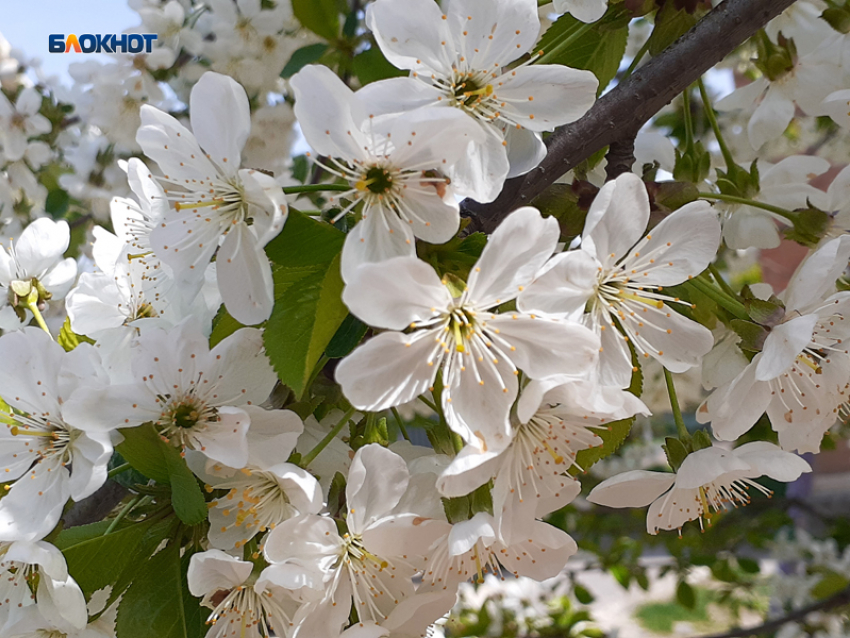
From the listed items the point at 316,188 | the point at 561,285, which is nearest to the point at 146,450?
the point at 316,188

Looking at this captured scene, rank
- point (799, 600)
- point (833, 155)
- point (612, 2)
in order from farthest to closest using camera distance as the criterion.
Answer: point (799, 600)
point (833, 155)
point (612, 2)

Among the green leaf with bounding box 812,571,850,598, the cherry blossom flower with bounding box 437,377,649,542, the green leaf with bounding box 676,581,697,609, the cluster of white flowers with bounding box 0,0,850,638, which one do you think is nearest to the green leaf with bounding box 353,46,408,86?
the cluster of white flowers with bounding box 0,0,850,638

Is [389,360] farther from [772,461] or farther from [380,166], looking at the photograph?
[772,461]

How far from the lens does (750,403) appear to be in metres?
0.66

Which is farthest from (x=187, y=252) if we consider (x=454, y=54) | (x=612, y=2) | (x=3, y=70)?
(x=3, y=70)

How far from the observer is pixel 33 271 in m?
0.91

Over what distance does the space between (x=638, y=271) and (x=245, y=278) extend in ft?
1.09

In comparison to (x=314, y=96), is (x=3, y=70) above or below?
below

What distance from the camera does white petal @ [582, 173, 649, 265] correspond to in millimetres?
552

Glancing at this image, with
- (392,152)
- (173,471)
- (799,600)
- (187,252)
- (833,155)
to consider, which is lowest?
(799,600)

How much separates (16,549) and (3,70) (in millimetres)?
1904

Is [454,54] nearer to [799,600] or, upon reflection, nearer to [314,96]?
[314,96]

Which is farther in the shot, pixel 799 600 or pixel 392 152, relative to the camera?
pixel 799 600

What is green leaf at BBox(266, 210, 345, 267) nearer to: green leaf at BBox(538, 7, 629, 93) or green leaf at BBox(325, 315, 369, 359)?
green leaf at BBox(325, 315, 369, 359)
